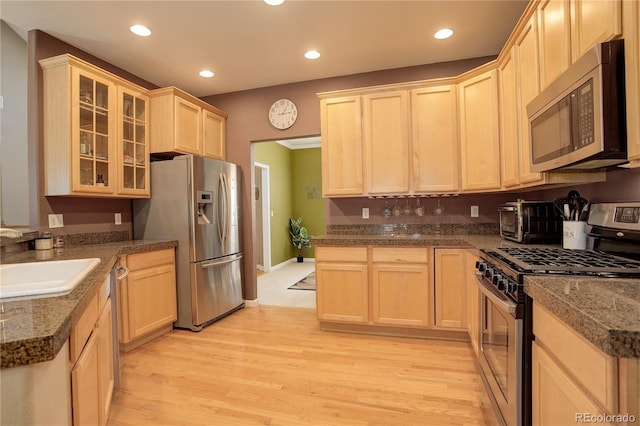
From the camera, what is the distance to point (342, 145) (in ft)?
10.6

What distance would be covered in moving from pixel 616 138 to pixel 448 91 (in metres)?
1.95

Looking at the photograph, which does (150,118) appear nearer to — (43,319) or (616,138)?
(43,319)

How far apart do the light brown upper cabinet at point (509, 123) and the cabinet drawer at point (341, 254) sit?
1365mm

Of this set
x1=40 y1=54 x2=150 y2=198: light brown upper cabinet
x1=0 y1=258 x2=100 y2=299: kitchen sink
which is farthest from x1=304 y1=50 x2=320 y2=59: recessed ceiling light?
x1=0 y1=258 x2=100 y2=299: kitchen sink

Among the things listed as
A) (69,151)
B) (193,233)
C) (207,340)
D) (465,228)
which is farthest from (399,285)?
(69,151)

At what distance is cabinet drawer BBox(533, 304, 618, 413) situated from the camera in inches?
28.4

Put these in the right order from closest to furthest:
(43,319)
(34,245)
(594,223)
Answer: (43,319), (594,223), (34,245)

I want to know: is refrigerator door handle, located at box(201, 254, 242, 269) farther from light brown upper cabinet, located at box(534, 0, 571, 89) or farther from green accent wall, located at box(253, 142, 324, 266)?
light brown upper cabinet, located at box(534, 0, 571, 89)

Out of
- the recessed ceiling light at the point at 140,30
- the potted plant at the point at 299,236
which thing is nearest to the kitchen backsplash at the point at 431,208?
the recessed ceiling light at the point at 140,30

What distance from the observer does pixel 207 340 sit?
290 cm

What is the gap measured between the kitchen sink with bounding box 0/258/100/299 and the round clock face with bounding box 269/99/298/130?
2589 mm

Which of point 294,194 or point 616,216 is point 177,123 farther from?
point 294,194

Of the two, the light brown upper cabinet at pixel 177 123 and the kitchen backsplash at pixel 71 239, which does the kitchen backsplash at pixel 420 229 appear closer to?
the light brown upper cabinet at pixel 177 123

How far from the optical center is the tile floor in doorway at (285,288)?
13.3 feet
